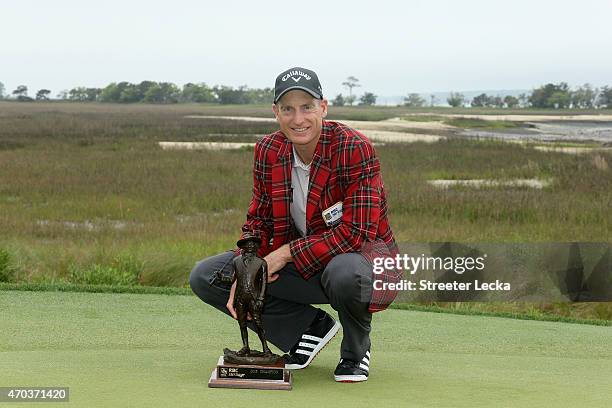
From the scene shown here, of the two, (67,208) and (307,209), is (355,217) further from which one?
(67,208)

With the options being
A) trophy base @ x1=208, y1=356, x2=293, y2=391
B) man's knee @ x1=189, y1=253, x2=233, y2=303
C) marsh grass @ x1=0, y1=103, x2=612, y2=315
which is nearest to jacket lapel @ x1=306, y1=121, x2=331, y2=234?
man's knee @ x1=189, y1=253, x2=233, y2=303

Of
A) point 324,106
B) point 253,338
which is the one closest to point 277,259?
point 324,106

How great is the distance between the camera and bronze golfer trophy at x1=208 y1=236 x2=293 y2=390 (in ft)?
13.9

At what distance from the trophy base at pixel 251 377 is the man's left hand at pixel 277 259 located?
0.46 m

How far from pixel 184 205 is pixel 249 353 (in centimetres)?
1526

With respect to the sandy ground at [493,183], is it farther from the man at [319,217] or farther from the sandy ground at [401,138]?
the man at [319,217]

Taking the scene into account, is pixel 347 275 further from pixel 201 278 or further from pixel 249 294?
pixel 201 278

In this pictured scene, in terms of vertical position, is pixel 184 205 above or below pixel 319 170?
below

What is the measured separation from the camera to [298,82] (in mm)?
4418

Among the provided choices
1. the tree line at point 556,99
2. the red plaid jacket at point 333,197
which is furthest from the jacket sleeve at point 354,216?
the tree line at point 556,99

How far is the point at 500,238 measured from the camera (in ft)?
47.8

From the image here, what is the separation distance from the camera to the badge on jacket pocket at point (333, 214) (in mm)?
4590

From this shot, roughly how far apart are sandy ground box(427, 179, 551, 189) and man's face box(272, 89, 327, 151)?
18.1 m

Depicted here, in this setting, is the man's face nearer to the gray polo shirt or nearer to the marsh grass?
the gray polo shirt
